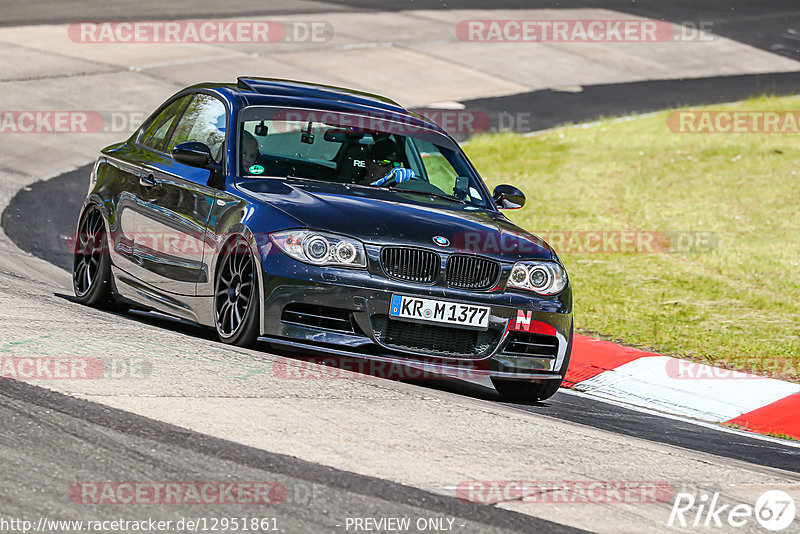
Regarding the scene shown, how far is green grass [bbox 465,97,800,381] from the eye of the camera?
415 inches

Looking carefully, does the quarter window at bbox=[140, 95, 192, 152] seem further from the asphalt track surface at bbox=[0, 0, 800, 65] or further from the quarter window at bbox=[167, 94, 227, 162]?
the asphalt track surface at bbox=[0, 0, 800, 65]

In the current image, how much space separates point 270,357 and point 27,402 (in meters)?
1.73

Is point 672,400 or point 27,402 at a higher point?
point 27,402

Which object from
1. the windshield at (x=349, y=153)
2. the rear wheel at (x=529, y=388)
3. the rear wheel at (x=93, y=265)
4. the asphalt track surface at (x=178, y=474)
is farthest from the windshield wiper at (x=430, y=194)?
the asphalt track surface at (x=178, y=474)

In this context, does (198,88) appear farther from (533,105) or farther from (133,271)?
(533,105)

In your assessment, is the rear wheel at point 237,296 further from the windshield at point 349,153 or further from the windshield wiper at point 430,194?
the windshield wiper at point 430,194

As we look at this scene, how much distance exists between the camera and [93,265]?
9016 millimetres

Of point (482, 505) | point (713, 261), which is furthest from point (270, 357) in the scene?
point (713, 261)

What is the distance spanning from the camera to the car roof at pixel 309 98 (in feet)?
27.1

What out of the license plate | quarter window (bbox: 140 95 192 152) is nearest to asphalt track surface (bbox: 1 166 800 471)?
the license plate

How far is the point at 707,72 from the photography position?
26.5 metres

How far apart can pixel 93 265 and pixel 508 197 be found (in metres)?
2.95

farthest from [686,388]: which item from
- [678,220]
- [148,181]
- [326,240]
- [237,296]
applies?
[678,220]

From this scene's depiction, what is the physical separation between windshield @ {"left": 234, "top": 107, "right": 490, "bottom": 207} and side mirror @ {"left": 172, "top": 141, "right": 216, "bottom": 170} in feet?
0.72
